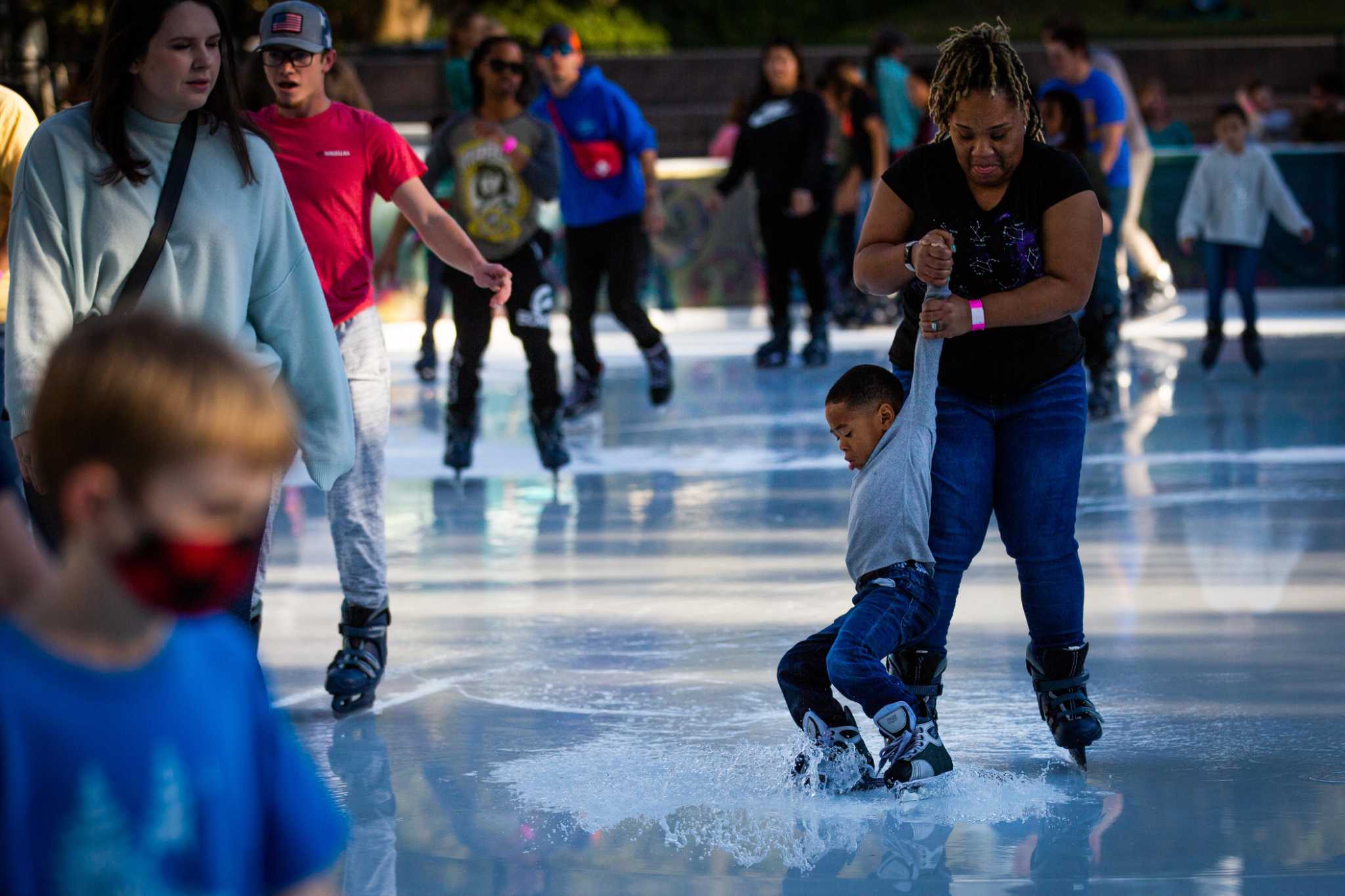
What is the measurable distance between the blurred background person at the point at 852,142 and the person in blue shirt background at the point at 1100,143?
109 inches

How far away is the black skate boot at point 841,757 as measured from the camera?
4004 millimetres

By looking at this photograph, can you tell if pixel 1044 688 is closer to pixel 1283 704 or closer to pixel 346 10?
pixel 1283 704

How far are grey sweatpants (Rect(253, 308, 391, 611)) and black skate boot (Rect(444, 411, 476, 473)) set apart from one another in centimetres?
315

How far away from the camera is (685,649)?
5492 mm

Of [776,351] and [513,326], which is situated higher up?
[513,326]

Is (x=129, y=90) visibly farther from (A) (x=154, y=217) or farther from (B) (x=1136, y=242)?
(B) (x=1136, y=242)

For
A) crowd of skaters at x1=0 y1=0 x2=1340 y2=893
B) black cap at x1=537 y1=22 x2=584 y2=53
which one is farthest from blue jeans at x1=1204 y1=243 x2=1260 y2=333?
crowd of skaters at x1=0 y1=0 x2=1340 y2=893

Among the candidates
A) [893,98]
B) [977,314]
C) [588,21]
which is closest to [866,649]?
[977,314]

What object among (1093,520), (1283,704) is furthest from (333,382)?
(1093,520)

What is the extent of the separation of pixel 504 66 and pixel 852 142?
6.05 metres

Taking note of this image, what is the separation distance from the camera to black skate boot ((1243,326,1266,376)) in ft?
36.8

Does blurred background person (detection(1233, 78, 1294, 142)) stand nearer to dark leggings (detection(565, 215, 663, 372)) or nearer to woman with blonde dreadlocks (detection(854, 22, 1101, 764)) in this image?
dark leggings (detection(565, 215, 663, 372))

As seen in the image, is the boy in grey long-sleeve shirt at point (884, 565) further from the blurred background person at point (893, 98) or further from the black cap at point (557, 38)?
the blurred background person at point (893, 98)

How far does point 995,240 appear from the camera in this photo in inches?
159
